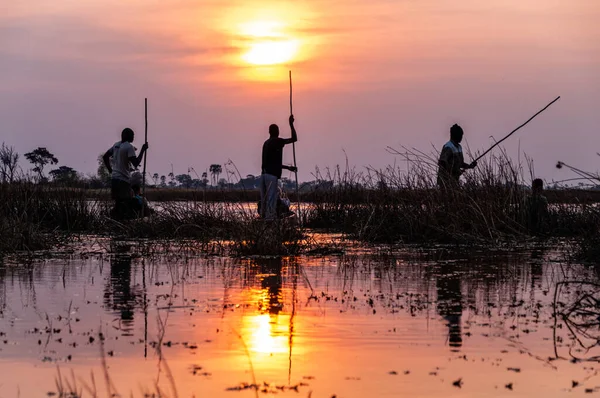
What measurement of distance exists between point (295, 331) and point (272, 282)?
141 inches

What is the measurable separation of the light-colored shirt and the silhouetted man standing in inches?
233

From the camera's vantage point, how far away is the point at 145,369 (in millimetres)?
7305

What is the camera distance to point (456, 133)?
19.4m

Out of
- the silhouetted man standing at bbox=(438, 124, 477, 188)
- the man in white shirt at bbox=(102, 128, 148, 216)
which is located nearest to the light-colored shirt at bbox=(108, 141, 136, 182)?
the man in white shirt at bbox=(102, 128, 148, 216)

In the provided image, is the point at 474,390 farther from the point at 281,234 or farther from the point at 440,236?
the point at 440,236

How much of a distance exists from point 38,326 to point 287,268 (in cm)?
549

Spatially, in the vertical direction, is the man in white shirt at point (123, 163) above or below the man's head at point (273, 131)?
below

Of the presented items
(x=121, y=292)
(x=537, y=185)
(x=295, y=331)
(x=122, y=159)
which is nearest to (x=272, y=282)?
(x=121, y=292)

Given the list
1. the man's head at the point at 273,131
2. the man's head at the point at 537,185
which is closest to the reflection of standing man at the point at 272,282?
the man's head at the point at 273,131

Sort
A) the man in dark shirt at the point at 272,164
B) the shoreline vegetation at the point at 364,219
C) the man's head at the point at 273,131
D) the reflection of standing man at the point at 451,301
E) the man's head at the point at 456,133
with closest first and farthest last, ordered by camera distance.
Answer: the reflection of standing man at the point at 451,301
the shoreline vegetation at the point at 364,219
the man's head at the point at 456,133
the man in dark shirt at the point at 272,164
the man's head at the point at 273,131

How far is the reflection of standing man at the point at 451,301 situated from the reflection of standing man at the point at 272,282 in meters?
1.59

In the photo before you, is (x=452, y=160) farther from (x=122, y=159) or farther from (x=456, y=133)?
(x=122, y=159)

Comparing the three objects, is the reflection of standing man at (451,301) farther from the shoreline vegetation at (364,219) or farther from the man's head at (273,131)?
the man's head at (273,131)

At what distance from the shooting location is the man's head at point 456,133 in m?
19.4
